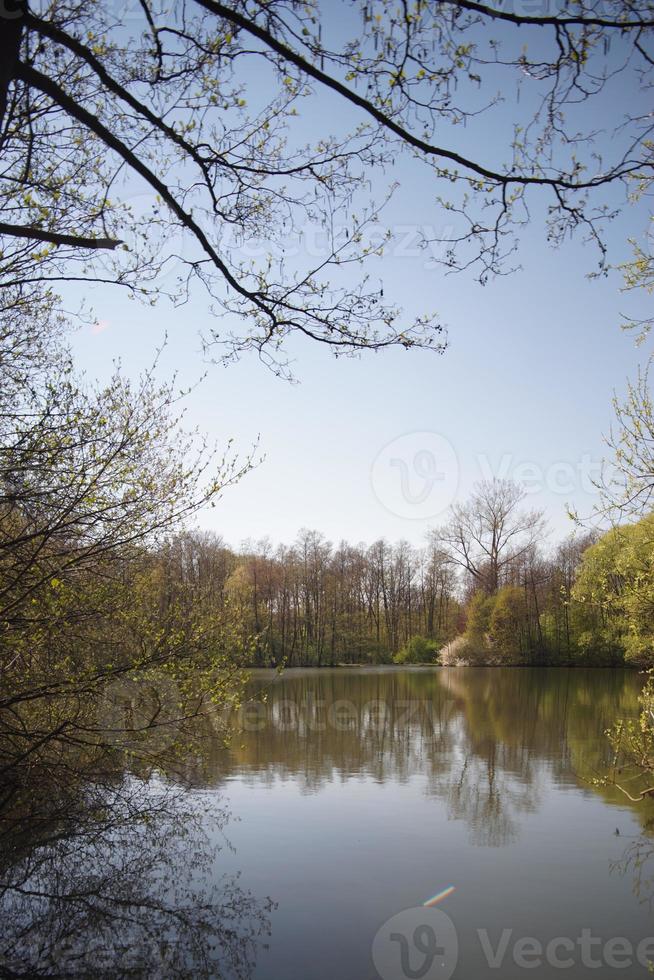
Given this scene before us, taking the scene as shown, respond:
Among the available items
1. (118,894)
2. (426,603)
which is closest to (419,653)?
(426,603)

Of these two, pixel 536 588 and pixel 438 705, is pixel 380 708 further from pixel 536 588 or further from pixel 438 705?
pixel 536 588

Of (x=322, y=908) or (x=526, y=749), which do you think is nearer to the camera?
(x=322, y=908)

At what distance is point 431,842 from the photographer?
7.87 metres

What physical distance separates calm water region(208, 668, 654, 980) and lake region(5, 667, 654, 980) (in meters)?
0.03

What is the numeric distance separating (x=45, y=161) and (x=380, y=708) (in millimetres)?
16848

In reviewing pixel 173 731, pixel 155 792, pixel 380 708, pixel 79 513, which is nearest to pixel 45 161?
pixel 79 513

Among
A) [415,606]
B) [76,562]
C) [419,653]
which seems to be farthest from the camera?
[415,606]

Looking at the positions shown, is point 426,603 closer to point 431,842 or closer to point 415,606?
point 415,606

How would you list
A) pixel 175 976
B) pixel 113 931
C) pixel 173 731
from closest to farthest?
1. pixel 175 976
2. pixel 113 931
3. pixel 173 731

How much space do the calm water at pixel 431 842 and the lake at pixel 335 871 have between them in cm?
3

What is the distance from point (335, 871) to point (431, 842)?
4.39 ft

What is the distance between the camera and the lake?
527 cm

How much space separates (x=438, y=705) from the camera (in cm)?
2073

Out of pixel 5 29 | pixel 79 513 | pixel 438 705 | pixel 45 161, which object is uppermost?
pixel 45 161
